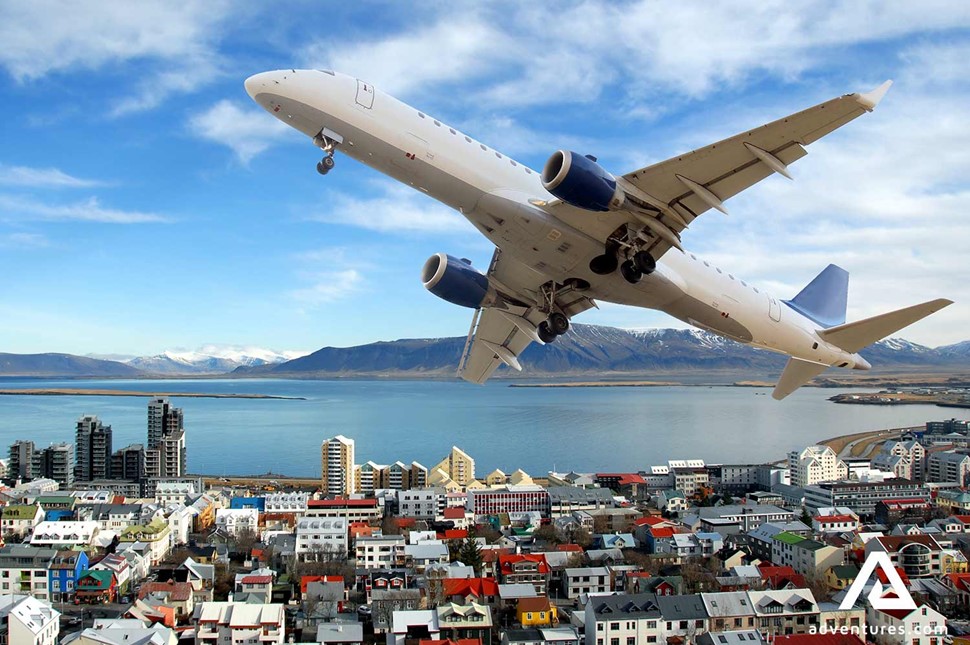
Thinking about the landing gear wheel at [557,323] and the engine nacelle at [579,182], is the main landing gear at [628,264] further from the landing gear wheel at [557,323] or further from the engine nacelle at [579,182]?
the landing gear wheel at [557,323]

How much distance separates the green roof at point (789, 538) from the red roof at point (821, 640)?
14.9m

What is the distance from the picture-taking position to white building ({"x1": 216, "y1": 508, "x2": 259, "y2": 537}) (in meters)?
50.3

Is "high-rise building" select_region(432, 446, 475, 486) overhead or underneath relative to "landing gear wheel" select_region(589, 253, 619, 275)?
underneath

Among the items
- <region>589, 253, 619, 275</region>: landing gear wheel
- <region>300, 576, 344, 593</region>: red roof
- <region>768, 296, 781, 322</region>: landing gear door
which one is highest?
<region>589, 253, 619, 275</region>: landing gear wheel

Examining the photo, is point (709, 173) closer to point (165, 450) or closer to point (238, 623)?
point (238, 623)

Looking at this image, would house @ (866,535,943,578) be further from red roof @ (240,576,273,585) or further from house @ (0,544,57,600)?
house @ (0,544,57,600)

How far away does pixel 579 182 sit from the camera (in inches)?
620

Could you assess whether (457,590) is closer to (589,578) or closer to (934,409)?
(589,578)

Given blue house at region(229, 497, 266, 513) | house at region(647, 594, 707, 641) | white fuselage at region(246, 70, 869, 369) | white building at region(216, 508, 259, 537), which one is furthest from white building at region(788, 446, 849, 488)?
white fuselage at region(246, 70, 869, 369)

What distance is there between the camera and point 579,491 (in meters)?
59.5

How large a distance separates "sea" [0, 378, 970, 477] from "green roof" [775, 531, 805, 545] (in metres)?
41.9

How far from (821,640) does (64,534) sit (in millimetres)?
35679

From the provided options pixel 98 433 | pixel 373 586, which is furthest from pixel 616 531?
Result: pixel 98 433

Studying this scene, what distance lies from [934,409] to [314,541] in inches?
6571
